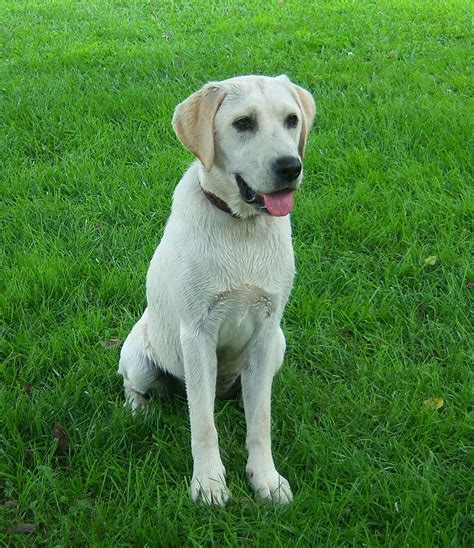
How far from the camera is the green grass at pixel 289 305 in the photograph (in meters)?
2.70

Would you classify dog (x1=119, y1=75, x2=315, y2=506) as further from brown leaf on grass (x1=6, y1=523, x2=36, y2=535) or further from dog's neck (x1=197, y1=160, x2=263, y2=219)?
brown leaf on grass (x1=6, y1=523, x2=36, y2=535)

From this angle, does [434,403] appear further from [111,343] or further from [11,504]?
[11,504]

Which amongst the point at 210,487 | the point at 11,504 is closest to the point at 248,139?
the point at 210,487

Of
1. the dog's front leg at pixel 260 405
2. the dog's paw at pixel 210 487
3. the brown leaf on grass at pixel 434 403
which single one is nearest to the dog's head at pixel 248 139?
the dog's front leg at pixel 260 405

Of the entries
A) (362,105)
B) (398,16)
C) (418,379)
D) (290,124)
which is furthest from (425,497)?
(398,16)

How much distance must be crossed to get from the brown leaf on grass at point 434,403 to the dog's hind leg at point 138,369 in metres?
1.15

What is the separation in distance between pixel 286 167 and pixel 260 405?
90cm

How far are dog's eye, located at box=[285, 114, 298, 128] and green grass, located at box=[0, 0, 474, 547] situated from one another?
46.5 inches

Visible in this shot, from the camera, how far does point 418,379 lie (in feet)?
11.1

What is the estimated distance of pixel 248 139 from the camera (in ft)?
8.93

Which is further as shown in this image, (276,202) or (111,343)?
(111,343)

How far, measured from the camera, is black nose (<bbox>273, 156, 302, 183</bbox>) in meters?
2.63

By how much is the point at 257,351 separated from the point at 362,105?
3.77m

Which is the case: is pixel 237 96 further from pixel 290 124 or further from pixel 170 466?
pixel 170 466
